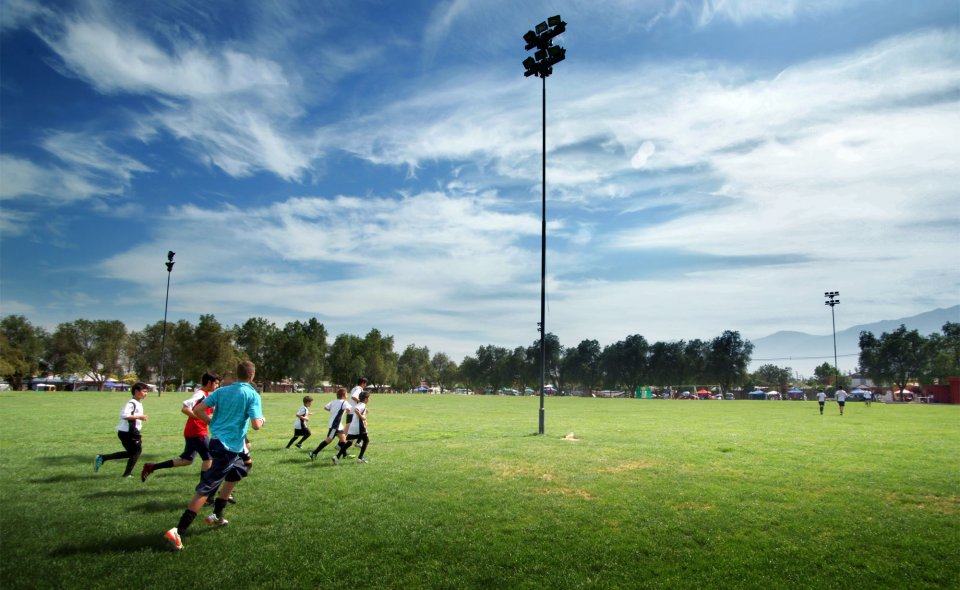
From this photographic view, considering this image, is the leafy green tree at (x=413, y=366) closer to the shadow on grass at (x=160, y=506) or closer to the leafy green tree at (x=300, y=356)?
the leafy green tree at (x=300, y=356)

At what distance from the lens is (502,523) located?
27.3ft

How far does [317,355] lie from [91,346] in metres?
48.7

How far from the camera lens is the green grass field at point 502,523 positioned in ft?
20.6

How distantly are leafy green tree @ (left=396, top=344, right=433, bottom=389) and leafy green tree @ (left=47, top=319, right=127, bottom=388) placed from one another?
81.9 m

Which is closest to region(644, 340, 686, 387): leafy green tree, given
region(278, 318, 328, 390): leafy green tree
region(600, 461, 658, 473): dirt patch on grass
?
region(278, 318, 328, 390): leafy green tree

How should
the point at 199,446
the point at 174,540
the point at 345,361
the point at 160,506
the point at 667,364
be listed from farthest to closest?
the point at 667,364
the point at 345,361
the point at 199,446
the point at 160,506
the point at 174,540

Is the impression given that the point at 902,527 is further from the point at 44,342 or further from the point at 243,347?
the point at 44,342

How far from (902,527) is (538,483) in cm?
624

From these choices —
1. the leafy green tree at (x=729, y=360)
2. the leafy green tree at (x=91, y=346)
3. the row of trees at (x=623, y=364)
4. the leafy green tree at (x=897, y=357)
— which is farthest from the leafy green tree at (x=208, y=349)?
the leafy green tree at (x=897, y=357)

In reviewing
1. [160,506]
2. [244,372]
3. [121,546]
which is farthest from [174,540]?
[160,506]

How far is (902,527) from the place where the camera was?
316 inches

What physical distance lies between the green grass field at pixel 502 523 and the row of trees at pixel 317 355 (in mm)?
93383

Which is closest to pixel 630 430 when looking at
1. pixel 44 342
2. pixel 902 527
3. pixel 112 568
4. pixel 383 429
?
pixel 383 429

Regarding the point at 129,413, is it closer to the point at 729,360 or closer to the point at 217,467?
the point at 217,467
